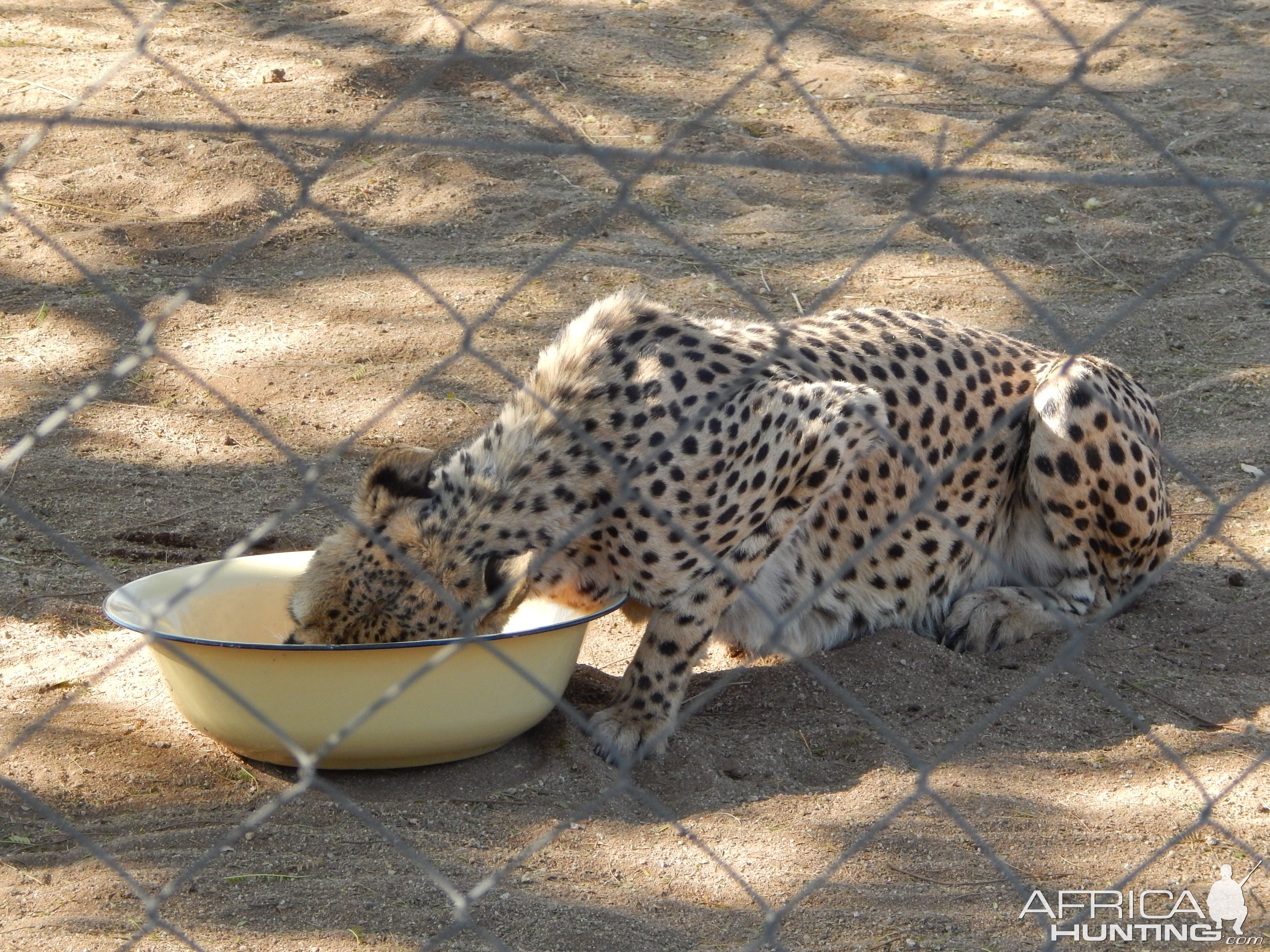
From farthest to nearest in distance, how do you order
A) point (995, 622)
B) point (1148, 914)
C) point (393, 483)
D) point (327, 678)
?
point (995, 622)
point (393, 483)
point (327, 678)
point (1148, 914)

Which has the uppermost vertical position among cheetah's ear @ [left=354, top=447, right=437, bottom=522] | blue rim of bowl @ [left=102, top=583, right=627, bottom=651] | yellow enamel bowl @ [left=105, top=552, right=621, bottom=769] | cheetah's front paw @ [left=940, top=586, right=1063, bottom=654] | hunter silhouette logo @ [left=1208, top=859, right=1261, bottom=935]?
cheetah's ear @ [left=354, top=447, right=437, bottom=522]

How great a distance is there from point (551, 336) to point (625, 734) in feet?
6.40

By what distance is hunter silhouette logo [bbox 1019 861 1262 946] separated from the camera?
210cm

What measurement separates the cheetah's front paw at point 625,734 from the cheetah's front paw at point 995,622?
0.90 meters

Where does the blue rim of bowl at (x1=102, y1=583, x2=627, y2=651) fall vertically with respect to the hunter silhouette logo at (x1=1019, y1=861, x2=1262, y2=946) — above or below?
above

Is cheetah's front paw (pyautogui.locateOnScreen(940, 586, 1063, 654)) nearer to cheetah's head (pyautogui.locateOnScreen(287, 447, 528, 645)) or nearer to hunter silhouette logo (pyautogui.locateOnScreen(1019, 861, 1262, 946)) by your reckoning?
hunter silhouette logo (pyautogui.locateOnScreen(1019, 861, 1262, 946))

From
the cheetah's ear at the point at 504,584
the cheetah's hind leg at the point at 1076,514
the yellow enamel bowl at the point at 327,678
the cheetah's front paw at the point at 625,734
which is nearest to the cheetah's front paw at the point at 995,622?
the cheetah's hind leg at the point at 1076,514

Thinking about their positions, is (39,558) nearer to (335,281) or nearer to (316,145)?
(335,281)

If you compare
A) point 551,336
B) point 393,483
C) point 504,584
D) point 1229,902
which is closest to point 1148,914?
point 1229,902

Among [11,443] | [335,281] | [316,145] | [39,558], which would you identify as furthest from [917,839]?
[316,145]

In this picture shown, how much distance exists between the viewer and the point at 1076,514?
11.0 ft

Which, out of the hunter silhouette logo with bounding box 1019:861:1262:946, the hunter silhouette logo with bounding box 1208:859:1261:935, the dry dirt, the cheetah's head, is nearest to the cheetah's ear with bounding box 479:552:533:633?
the cheetah's head

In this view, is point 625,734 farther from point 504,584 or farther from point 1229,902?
point 1229,902

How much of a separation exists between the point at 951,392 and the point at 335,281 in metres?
2.39
